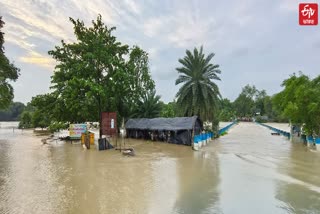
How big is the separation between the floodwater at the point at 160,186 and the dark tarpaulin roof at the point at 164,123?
8996 millimetres

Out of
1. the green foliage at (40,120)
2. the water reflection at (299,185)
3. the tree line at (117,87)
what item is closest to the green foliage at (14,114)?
the green foliage at (40,120)

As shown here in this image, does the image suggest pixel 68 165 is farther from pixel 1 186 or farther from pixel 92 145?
pixel 92 145

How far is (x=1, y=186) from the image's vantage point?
458 inches

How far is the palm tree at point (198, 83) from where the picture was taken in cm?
3219

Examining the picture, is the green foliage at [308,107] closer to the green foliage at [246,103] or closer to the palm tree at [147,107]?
the palm tree at [147,107]

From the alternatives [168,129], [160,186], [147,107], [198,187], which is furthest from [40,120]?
[198,187]

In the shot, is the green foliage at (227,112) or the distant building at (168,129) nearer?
the distant building at (168,129)

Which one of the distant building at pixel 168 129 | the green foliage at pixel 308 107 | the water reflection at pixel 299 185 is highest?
the green foliage at pixel 308 107

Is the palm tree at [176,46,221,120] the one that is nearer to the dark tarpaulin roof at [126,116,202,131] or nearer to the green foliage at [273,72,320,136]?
the dark tarpaulin roof at [126,116,202,131]

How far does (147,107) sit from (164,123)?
26.8 ft

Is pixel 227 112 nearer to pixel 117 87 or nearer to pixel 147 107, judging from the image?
pixel 147 107

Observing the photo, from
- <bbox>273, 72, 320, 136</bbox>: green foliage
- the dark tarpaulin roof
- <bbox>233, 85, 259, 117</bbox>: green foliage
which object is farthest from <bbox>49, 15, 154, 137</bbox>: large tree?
<bbox>233, 85, 259, 117</bbox>: green foliage

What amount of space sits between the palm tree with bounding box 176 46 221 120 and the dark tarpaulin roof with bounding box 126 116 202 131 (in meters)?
3.51

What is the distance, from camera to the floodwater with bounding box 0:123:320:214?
353 inches
